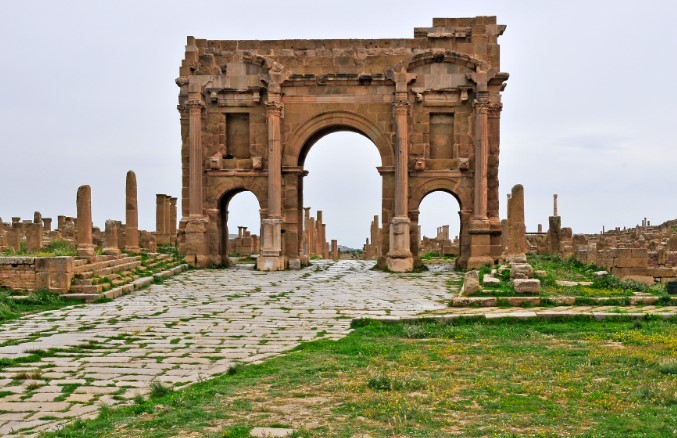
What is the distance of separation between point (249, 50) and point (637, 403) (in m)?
24.6

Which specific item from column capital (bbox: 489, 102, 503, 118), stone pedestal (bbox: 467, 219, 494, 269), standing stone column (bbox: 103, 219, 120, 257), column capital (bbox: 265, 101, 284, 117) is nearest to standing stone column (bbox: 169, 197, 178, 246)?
column capital (bbox: 265, 101, 284, 117)

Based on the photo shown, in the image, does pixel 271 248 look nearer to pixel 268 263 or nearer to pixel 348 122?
pixel 268 263

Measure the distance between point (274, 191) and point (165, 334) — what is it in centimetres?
1624

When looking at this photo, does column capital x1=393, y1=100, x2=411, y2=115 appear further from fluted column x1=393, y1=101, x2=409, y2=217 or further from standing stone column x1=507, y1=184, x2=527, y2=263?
standing stone column x1=507, y1=184, x2=527, y2=263

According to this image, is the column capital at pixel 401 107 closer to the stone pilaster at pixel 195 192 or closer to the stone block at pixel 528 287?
the stone pilaster at pixel 195 192

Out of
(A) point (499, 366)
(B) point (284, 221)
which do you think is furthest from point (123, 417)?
(B) point (284, 221)

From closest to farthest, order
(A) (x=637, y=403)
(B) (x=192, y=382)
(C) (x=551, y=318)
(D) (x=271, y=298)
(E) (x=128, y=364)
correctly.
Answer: (A) (x=637, y=403) < (B) (x=192, y=382) < (E) (x=128, y=364) < (C) (x=551, y=318) < (D) (x=271, y=298)

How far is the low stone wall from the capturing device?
16.7m

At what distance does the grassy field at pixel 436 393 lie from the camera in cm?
598

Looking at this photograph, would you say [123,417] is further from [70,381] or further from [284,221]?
[284,221]

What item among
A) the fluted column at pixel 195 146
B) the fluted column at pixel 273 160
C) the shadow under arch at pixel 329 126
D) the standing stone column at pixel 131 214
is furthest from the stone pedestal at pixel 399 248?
the standing stone column at pixel 131 214

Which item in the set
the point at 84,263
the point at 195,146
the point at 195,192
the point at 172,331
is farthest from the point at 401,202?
the point at 172,331

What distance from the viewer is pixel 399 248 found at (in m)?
26.8

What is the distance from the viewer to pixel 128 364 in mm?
9188
